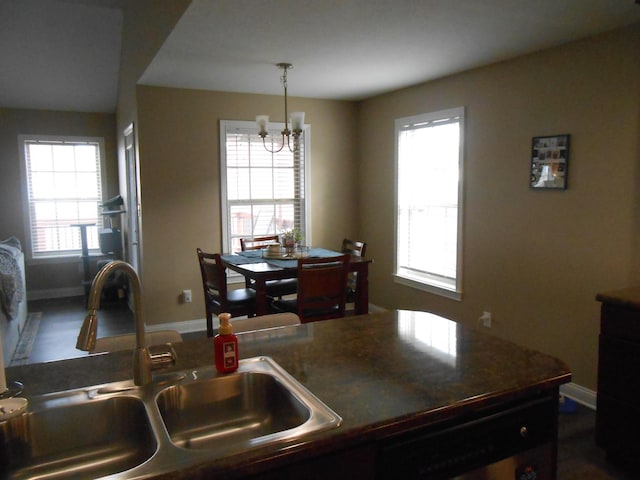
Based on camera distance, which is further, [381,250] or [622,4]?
[381,250]

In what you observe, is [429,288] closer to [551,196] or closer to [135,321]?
[551,196]

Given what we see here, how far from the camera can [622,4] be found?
2.55m

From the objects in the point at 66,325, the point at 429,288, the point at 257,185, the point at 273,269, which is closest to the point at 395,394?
the point at 273,269

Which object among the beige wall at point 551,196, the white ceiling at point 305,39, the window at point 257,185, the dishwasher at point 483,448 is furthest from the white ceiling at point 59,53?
the dishwasher at point 483,448

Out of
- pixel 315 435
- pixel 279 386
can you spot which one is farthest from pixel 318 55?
pixel 315 435

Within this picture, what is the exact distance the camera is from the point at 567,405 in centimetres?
318

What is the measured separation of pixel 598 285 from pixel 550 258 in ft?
1.25

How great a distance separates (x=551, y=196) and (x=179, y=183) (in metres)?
3.26

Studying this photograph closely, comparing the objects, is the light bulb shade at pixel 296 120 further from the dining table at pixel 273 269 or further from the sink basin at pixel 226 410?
the sink basin at pixel 226 410

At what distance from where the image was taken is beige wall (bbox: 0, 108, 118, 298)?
6.36 meters

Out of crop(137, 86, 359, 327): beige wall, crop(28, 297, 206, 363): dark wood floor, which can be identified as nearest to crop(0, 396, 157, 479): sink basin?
crop(28, 297, 206, 363): dark wood floor

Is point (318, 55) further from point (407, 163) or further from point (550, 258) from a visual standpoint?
point (550, 258)

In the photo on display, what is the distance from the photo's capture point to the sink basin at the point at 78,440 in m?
1.24

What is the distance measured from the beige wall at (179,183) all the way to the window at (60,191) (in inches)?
100
